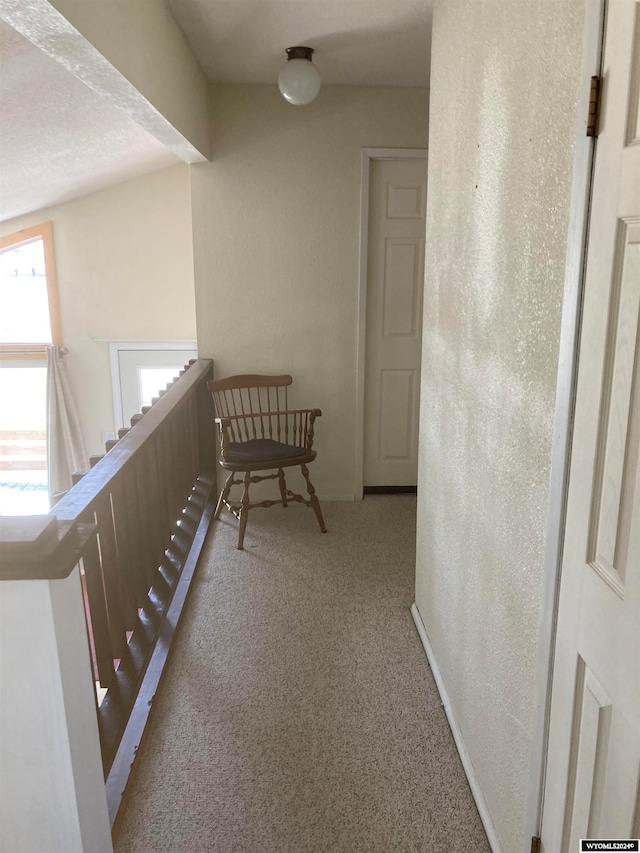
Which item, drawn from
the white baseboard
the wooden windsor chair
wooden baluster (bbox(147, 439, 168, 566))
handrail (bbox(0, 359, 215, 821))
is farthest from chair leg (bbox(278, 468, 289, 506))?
the white baseboard

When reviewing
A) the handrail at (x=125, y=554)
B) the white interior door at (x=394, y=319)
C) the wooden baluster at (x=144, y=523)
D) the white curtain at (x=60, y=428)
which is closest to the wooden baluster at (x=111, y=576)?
the handrail at (x=125, y=554)

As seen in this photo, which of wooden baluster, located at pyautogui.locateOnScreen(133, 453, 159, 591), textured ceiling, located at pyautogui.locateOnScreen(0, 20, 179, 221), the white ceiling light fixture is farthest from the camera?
the white ceiling light fixture

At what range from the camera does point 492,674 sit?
Result: 5.41 feet

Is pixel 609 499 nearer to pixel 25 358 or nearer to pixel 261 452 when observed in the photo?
pixel 261 452

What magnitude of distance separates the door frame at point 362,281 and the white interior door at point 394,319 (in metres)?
0.05

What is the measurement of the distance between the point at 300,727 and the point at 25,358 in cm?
456

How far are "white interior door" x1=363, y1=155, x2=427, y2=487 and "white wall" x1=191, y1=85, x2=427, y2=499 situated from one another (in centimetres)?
14

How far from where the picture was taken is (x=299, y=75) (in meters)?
3.01

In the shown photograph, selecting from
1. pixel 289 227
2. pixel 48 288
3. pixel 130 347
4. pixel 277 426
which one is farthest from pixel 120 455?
pixel 48 288

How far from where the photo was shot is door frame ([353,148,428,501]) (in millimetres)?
3701

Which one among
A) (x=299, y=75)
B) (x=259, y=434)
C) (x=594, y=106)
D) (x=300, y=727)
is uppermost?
(x=299, y=75)

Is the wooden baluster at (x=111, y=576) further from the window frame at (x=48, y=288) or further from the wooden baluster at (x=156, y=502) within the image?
the window frame at (x=48, y=288)

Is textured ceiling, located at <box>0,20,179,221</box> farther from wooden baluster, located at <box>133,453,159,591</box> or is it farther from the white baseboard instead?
the white baseboard

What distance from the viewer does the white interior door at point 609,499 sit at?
3.09 ft
